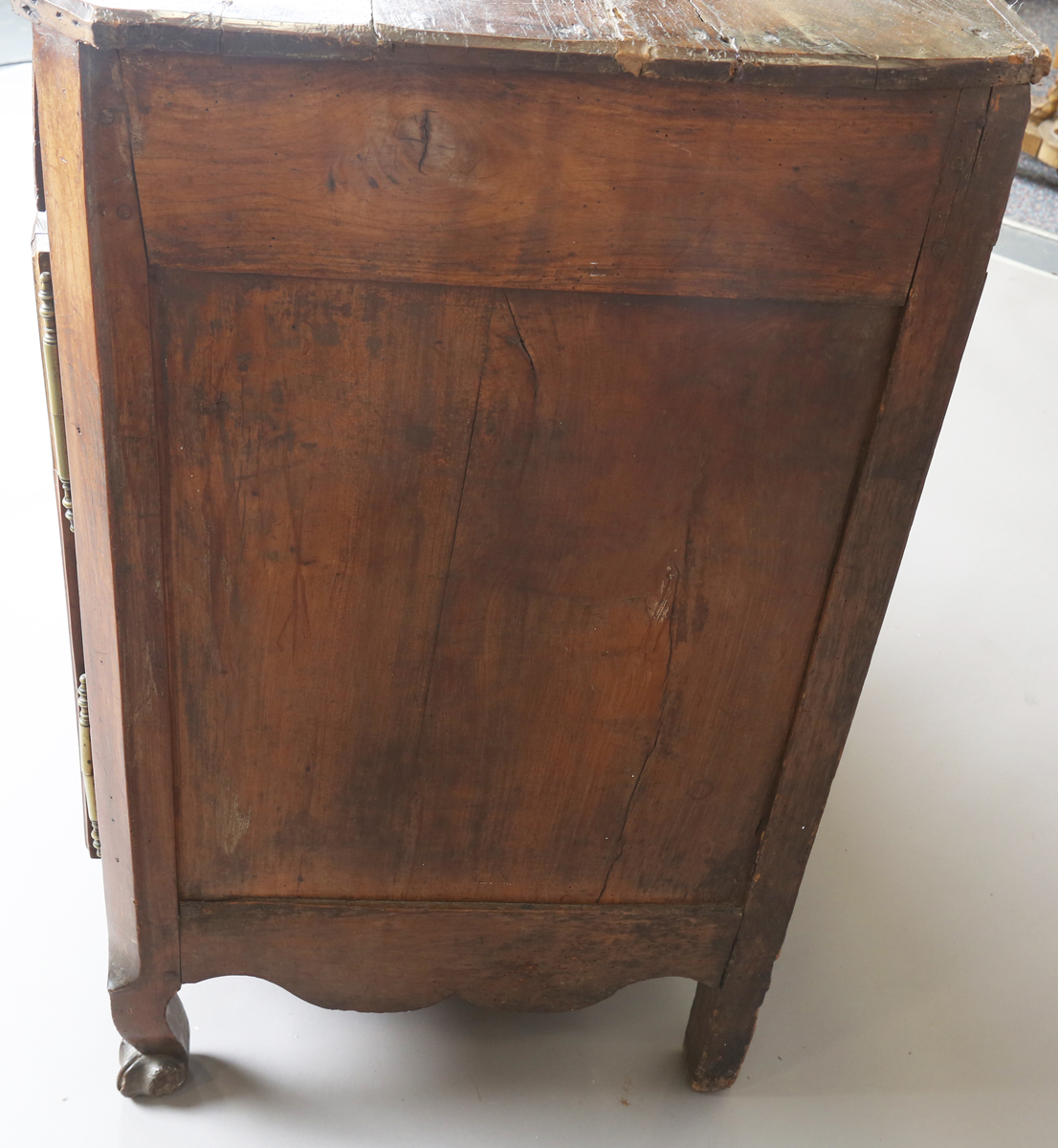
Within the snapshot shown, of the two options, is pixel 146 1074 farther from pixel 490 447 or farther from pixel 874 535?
pixel 874 535

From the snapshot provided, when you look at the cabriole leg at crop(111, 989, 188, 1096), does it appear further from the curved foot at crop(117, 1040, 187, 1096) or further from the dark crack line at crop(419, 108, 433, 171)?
the dark crack line at crop(419, 108, 433, 171)

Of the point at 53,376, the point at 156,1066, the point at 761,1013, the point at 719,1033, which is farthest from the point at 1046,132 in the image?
the point at 156,1066

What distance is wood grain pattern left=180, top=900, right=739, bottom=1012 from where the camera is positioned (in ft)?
4.14

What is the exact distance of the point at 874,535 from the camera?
107 centimetres

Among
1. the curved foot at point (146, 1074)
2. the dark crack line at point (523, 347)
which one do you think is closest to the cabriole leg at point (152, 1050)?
the curved foot at point (146, 1074)

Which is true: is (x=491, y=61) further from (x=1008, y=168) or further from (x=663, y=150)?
(x=1008, y=168)

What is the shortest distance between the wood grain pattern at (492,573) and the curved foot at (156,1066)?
22 centimetres

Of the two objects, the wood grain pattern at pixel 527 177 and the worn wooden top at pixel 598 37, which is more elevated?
the worn wooden top at pixel 598 37

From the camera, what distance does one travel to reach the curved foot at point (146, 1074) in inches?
52.9

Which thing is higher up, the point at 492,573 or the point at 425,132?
the point at 425,132

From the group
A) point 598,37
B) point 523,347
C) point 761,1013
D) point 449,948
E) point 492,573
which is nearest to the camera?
point 598,37

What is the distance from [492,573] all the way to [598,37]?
431 mm

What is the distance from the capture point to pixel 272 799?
119 cm

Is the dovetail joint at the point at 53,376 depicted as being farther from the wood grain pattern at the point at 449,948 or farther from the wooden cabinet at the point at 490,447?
the wood grain pattern at the point at 449,948
